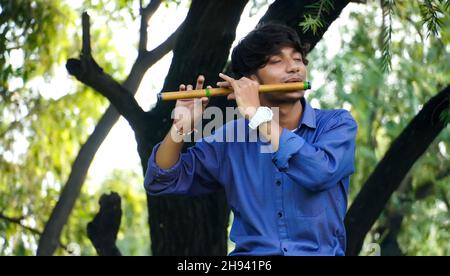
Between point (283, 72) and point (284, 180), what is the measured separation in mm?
397

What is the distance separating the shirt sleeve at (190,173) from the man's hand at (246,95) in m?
0.29

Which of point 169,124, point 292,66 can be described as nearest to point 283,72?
point 292,66

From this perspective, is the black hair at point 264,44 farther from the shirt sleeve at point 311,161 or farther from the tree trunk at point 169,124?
the tree trunk at point 169,124

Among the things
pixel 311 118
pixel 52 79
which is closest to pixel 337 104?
pixel 52 79

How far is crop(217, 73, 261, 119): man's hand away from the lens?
141 inches

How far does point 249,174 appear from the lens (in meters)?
3.73

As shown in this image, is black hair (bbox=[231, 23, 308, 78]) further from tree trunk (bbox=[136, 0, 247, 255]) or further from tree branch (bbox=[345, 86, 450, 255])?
tree branch (bbox=[345, 86, 450, 255])

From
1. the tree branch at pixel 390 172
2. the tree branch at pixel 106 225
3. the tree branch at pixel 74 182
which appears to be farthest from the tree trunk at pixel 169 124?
the tree branch at pixel 74 182

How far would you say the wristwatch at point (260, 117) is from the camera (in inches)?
140

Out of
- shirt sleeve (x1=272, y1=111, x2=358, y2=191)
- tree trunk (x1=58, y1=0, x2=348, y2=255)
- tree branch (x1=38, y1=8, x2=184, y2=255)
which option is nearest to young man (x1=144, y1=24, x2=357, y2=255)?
shirt sleeve (x1=272, y1=111, x2=358, y2=191)

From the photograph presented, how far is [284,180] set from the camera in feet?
12.0
